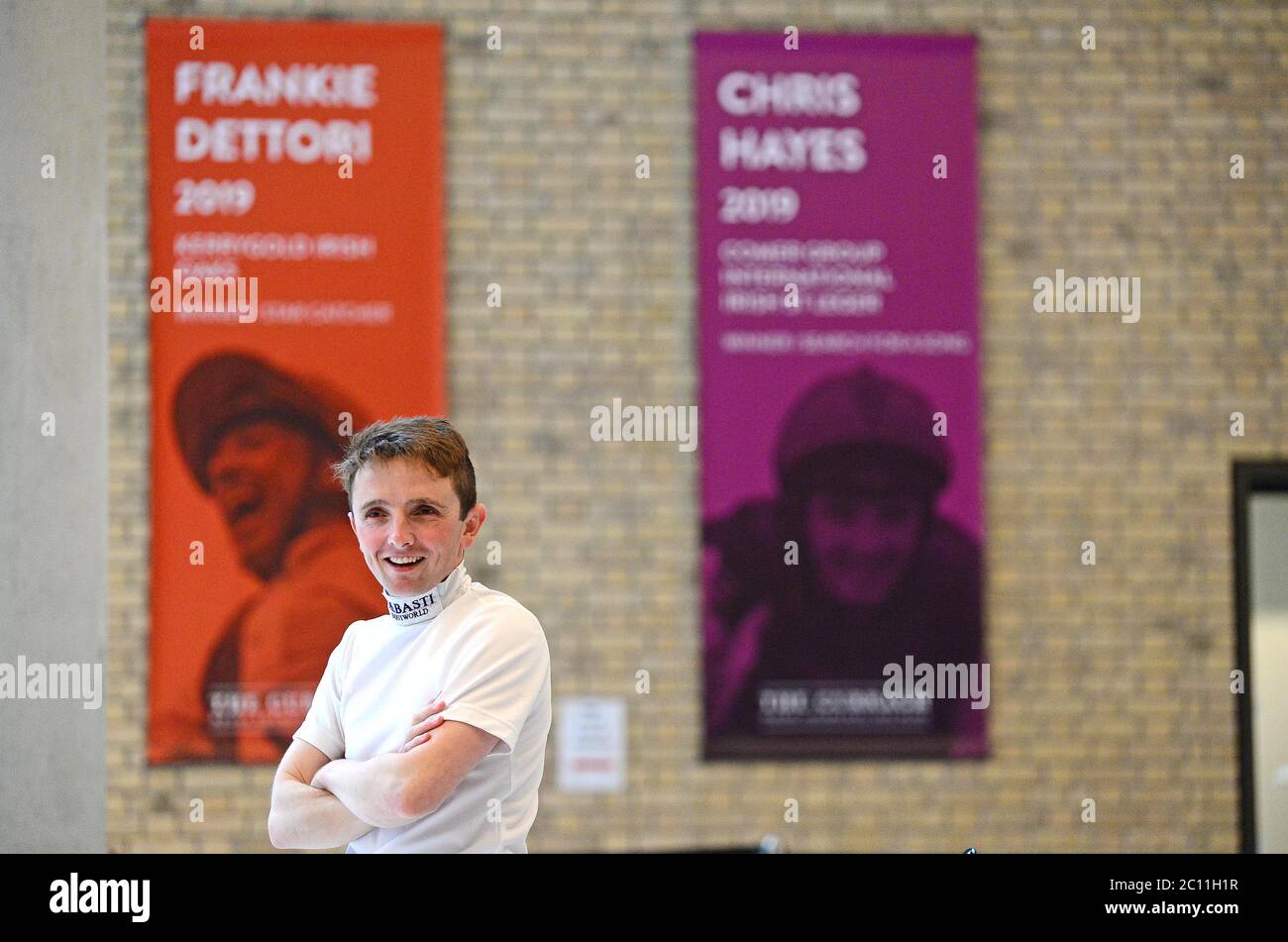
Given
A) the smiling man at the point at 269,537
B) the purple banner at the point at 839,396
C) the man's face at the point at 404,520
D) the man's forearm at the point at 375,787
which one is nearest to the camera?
the man's forearm at the point at 375,787

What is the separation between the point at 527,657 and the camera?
5.67 ft

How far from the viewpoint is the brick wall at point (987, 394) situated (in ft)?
18.5

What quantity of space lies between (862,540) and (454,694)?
425 cm

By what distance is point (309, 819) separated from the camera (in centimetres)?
170

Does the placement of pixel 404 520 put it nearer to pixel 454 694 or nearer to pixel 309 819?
pixel 454 694

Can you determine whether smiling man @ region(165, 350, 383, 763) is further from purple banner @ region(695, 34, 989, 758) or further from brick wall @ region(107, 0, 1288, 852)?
purple banner @ region(695, 34, 989, 758)

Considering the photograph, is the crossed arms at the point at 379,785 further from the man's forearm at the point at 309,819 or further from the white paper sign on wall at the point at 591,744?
the white paper sign on wall at the point at 591,744

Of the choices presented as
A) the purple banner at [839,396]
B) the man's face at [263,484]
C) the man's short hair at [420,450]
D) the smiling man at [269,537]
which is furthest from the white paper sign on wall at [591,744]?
the man's short hair at [420,450]

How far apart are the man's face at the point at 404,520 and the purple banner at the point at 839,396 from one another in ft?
13.2

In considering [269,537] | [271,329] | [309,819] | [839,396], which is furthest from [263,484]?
[309,819]

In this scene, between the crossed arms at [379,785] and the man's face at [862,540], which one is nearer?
the crossed arms at [379,785]

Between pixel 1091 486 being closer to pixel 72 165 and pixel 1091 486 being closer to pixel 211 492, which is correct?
pixel 211 492

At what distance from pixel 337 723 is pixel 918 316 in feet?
14.7

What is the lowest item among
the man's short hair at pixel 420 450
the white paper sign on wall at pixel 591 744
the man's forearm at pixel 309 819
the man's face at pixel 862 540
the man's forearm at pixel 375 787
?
the white paper sign on wall at pixel 591 744
